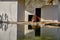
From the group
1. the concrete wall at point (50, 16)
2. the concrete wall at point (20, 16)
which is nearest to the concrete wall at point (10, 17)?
the concrete wall at point (20, 16)

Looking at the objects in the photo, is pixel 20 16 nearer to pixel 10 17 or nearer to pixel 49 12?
pixel 10 17

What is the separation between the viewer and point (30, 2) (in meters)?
1.45

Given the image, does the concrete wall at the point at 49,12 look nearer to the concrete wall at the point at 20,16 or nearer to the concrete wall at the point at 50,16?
the concrete wall at the point at 50,16

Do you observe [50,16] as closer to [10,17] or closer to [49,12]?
[49,12]

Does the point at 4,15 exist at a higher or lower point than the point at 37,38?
higher

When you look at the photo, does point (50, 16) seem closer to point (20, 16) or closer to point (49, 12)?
point (49, 12)

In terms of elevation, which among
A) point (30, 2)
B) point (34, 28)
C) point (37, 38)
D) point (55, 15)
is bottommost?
point (37, 38)

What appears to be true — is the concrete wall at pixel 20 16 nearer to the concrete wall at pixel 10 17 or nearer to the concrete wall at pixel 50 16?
the concrete wall at pixel 10 17

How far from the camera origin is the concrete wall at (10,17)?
4.75 feet

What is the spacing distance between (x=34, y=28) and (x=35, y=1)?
0.31m

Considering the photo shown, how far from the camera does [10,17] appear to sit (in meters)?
1.46

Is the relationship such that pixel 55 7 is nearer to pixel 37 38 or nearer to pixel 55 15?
pixel 55 15

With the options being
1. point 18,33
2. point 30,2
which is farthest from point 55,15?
point 18,33

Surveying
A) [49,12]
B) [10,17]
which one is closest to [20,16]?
[10,17]
